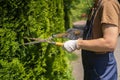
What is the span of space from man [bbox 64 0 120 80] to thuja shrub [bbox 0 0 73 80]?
79 centimetres

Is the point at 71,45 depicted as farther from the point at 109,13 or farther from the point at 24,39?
the point at 24,39

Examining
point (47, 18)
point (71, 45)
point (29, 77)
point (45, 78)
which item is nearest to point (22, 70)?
point (29, 77)

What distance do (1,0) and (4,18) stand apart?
184mm

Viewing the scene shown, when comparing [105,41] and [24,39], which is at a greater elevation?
[105,41]

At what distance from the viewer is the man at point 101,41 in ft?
8.68

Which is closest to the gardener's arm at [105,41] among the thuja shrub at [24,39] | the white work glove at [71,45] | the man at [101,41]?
the man at [101,41]

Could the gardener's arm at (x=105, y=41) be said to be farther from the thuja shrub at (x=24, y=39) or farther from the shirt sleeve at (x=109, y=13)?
the thuja shrub at (x=24, y=39)

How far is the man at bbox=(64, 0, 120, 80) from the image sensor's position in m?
2.64

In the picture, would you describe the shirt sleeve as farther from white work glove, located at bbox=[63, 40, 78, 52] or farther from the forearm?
white work glove, located at bbox=[63, 40, 78, 52]

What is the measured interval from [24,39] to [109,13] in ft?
4.25

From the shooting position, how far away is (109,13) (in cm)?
267

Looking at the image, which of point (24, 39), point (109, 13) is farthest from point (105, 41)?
point (24, 39)

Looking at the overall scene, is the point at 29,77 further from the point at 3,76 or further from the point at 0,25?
the point at 0,25

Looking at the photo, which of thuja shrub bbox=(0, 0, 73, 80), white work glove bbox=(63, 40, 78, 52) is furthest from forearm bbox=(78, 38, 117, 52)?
thuja shrub bbox=(0, 0, 73, 80)
